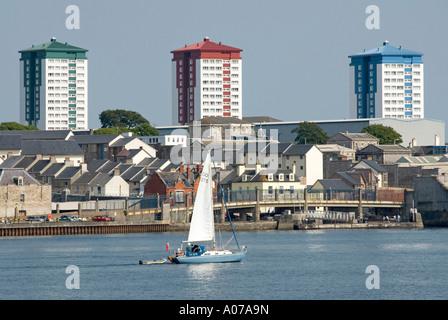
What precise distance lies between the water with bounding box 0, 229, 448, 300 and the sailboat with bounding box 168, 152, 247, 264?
0.89 meters

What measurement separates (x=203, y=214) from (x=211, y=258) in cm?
367

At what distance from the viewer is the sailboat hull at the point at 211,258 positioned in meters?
84.1

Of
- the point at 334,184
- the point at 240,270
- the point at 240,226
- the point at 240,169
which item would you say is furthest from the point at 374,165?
the point at 240,270

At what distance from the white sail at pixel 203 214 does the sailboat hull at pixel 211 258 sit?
1.67m

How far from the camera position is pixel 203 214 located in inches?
3408

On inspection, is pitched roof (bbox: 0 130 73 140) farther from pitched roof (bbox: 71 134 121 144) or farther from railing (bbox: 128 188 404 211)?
railing (bbox: 128 188 404 211)

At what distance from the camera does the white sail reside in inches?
3388

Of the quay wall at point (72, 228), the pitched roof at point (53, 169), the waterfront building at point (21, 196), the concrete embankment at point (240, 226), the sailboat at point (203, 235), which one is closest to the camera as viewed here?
the sailboat at point (203, 235)

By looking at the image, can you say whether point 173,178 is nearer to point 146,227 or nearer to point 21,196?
point 146,227

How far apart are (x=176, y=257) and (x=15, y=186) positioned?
169 ft

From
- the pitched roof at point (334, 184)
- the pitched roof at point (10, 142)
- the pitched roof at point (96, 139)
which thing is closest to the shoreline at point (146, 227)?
the pitched roof at point (334, 184)

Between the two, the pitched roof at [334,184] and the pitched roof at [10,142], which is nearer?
the pitched roof at [334,184]

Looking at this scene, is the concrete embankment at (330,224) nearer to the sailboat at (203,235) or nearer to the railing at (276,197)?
the railing at (276,197)
